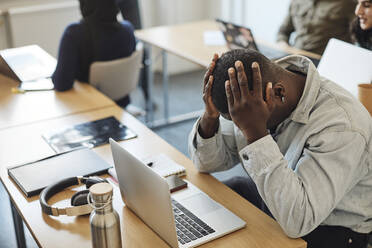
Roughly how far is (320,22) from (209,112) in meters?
2.03

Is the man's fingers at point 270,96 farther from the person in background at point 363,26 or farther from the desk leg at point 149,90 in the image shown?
the desk leg at point 149,90

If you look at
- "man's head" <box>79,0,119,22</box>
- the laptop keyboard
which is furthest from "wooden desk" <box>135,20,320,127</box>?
the laptop keyboard

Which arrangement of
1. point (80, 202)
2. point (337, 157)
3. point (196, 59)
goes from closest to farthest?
point (337, 157) → point (80, 202) → point (196, 59)

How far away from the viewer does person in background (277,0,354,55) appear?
3.38 meters

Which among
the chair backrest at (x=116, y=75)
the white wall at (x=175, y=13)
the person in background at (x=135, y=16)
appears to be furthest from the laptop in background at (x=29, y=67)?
the white wall at (x=175, y=13)

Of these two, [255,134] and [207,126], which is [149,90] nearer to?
[207,126]

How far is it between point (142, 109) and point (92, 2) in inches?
59.8

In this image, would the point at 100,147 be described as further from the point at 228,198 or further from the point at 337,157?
the point at 337,157

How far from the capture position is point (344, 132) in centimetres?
146

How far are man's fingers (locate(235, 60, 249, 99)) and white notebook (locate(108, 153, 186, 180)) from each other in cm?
51

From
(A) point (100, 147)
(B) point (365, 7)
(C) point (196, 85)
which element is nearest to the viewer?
(A) point (100, 147)

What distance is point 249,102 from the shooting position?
4.65ft

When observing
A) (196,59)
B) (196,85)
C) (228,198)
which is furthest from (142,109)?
(228,198)

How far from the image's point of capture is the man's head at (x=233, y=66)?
4.70ft
